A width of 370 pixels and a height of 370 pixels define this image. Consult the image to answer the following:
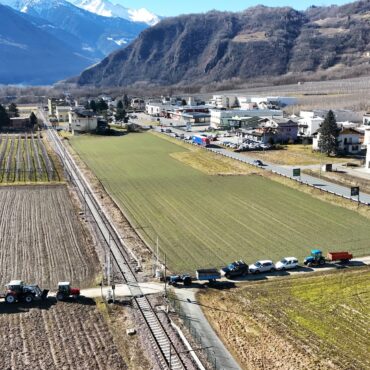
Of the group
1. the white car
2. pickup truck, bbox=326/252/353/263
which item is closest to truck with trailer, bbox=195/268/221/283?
the white car

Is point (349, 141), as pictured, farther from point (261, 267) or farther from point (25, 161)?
point (25, 161)

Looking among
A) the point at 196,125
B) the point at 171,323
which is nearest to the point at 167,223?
the point at 171,323

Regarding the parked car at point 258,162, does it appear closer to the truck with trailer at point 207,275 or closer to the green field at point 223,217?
the green field at point 223,217

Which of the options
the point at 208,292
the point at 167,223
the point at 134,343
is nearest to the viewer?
the point at 134,343

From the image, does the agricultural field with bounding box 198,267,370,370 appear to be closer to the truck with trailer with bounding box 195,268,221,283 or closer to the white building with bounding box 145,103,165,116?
the truck with trailer with bounding box 195,268,221,283

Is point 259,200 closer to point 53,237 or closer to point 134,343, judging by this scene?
point 53,237

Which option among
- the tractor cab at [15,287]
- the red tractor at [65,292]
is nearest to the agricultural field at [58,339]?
the red tractor at [65,292]
